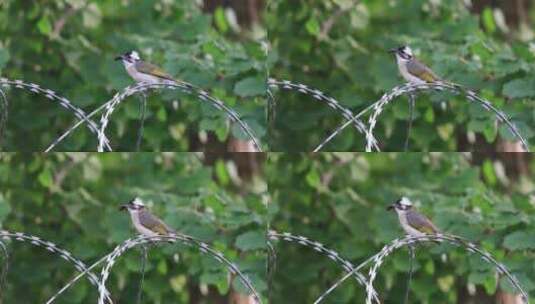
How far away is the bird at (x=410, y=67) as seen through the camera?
370 cm

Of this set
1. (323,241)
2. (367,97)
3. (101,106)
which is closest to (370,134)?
(367,97)

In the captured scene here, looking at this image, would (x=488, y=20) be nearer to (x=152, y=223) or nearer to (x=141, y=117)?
(x=141, y=117)

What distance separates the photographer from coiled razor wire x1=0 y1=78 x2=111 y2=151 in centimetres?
370

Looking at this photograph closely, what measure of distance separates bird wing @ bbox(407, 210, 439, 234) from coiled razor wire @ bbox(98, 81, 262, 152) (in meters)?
0.61

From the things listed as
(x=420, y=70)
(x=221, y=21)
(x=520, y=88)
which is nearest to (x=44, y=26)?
(x=221, y=21)

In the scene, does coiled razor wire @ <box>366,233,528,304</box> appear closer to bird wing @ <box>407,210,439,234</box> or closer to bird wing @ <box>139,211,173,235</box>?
bird wing @ <box>407,210,439,234</box>

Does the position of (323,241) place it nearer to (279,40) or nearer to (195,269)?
(195,269)

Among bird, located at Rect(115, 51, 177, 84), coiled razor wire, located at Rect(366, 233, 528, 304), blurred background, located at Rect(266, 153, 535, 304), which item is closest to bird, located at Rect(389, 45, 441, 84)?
blurred background, located at Rect(266, 153, 535, 304)

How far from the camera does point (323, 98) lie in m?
3.75

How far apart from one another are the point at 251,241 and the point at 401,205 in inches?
22.6

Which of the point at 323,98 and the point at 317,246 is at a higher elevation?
the point at 323,98

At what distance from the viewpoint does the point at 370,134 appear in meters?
3.70

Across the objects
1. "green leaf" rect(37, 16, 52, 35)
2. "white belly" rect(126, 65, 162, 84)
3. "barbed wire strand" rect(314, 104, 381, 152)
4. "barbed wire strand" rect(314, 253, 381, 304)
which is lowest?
"barbed wire strand" rect(314, 253, 381, 304)

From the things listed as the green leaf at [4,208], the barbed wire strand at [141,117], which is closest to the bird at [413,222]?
the barbed wire strand at [141,117]
